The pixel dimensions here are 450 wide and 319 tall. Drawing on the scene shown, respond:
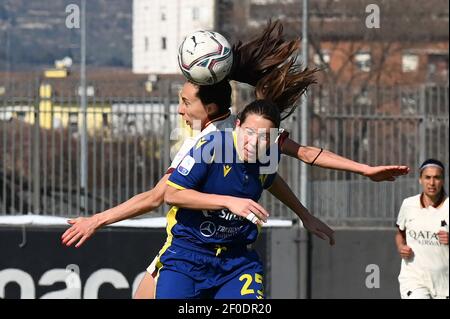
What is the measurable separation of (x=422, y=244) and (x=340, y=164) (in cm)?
511

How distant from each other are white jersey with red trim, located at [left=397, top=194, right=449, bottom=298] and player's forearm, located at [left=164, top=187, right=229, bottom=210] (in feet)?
18.3

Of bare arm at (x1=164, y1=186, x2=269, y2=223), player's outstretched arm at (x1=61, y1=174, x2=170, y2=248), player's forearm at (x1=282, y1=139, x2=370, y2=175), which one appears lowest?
player's outstretched arm at (x1=61, y1=174, x2=170, y2=248)

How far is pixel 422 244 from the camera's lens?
40.5 ft

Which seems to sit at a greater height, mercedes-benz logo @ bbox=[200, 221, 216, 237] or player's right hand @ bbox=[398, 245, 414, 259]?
mercedes-benz logo @ bbox=[200, 221, 216, 237]

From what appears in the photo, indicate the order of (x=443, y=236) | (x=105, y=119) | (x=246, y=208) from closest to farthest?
(x=246, y=208) → (x=443, y=236) → (x=105, y=119)

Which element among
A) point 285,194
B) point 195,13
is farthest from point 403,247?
point 195,13

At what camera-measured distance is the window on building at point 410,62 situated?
2155 cm

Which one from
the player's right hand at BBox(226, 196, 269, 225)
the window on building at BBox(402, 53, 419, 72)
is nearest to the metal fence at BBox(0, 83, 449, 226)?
the window on building at BBox(402, 53, 419, 72)

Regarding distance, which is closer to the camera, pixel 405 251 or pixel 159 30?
pixel 405 251

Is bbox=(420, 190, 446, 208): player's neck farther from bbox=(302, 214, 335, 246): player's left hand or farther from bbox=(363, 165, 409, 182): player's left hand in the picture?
bbox=(363, 165, 409, 182): player's left hand

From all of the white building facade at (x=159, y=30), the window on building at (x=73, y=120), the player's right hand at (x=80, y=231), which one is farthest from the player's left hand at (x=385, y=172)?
the white building facade at (x=159, y=30)

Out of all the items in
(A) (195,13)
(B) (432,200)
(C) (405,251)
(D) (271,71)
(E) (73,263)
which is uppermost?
(A) (195,13)

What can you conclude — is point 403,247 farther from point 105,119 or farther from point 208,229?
point 208,229

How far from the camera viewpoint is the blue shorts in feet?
23.6
